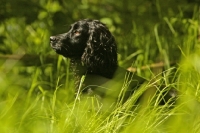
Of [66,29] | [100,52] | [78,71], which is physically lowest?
[66,29]

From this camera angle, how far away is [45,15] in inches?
216

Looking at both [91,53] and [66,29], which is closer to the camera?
[91,53]

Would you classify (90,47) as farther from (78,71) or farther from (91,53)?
(78,71)

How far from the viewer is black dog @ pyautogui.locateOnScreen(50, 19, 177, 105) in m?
3.55

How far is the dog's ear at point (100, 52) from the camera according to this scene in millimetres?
3571

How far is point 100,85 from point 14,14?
87.9 inches

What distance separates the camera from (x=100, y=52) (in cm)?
363

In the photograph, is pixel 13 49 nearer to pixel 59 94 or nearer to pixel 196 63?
pixel 59 94

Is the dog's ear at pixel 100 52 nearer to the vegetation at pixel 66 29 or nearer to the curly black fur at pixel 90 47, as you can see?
the curly black fur at pixel 90 47

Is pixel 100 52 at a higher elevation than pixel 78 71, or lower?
higher

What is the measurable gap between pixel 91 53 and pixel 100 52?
3.4 inches

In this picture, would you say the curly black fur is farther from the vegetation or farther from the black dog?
the vegetation

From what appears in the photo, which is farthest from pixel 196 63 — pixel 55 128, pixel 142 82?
pixel 55 128

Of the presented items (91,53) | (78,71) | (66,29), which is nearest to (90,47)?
(91,53)
